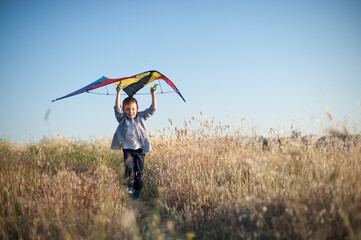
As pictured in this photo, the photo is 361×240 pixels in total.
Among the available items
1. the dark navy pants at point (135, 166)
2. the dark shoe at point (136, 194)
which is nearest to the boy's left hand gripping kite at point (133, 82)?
the dark navy pants at point (135, 166)

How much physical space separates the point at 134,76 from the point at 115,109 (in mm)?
810

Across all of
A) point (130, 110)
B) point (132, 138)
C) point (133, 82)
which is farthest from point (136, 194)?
point (133, 82)

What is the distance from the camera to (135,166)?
478 cm

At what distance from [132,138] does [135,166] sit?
0.60 m

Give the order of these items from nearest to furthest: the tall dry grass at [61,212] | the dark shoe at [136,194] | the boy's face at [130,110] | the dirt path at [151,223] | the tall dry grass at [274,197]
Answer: the tall dry grass at [274,197] → the tall dry grass at [61,212] → the dirt path at [151,223] → the dark shoe at [136,194] → the boy's face at [130,110]

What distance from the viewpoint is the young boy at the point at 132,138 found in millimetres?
4680

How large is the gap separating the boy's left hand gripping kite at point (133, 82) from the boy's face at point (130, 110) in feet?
1.90

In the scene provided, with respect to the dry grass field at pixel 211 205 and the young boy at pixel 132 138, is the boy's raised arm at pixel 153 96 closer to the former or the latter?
the young boy at pixel 132 138

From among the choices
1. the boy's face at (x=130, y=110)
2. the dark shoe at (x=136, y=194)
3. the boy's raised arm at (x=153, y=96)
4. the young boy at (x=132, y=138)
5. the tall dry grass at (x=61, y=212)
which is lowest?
the dark shoe at (x=136, y=194)

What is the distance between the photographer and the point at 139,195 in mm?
4738

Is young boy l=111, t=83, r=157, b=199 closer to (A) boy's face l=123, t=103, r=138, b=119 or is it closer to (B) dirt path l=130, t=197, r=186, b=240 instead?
(A) boy's face l=123, t=103, r=138, b=119

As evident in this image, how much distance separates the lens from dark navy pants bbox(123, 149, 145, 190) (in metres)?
4.66

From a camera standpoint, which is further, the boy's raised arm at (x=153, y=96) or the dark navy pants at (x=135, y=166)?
the boy's raised arm at (x=153, y=96)

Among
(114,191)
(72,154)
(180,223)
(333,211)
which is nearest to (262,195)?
(333,211)
